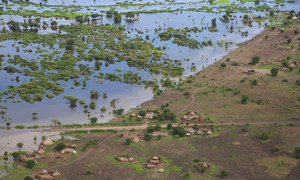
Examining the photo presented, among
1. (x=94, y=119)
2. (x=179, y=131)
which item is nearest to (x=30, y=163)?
(x=94, y=119)

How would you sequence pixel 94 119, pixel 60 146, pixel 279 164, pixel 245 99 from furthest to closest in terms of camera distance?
pixel 245 99, pixel 94 119, pixel 60 146, pixel 279 164

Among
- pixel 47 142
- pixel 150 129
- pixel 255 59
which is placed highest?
pixel 255 59

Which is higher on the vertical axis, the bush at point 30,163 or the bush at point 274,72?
the bush at point 274,72

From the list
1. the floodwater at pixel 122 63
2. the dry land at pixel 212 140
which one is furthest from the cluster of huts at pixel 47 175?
the floodwater at pixel 122 63

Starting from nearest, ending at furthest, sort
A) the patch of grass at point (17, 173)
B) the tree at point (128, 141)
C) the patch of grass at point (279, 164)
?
the patch of grass at point (17, 173), the patch of grass at point (279, 164), the tree at point (128, 141)

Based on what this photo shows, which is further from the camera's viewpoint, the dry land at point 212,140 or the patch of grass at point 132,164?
the patch of grass at point 132,164

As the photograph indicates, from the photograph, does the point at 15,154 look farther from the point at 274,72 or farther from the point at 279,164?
Result: the point at 274,72

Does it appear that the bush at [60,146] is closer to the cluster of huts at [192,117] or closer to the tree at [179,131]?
the tree at [179,131]

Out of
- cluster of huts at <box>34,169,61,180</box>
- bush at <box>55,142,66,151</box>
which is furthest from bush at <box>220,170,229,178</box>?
bush at <box>55,142,66,151</box>

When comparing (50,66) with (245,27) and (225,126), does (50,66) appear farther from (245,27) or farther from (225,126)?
(245,27)
